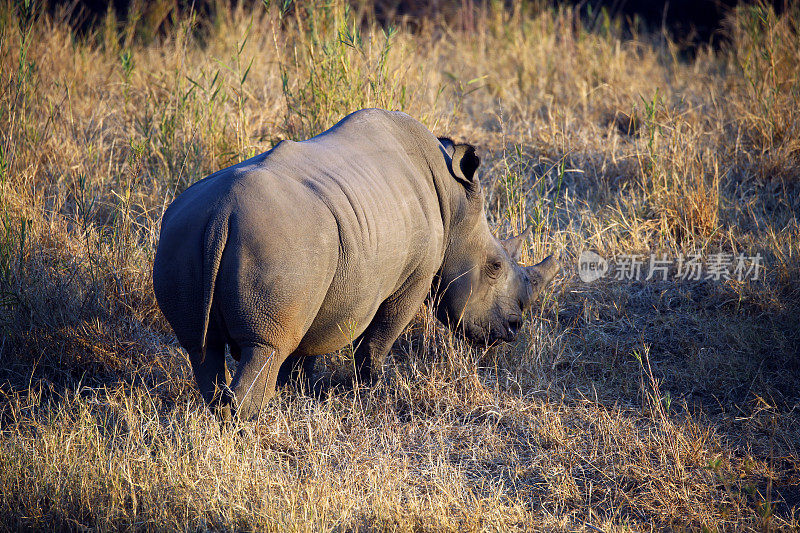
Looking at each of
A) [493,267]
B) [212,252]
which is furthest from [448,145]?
[212,252]

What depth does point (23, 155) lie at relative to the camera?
584cm

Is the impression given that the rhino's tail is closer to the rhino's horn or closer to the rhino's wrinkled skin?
the rhino's wrinkled skin

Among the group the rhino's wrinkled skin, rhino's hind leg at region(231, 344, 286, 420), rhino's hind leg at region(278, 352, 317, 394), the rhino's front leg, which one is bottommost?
rhino's hind leg at region(278, 352, 317, 394)

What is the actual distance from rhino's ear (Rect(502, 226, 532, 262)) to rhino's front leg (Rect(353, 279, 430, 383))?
94 centimetres

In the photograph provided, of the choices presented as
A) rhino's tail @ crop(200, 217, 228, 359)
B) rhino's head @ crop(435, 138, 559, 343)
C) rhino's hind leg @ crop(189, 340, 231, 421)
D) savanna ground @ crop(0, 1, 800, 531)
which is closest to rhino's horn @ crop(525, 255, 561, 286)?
rhino's head @ crop(435, 138, 559, 343)

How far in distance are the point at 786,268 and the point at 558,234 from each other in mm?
1558

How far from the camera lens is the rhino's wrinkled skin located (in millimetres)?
3092

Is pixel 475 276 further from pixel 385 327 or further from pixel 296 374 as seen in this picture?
pixel 296 374

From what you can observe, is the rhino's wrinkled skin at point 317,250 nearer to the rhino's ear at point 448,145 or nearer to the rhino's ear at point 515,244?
the rhino's ear at point 448,145

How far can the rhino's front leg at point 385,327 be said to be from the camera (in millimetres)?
4109

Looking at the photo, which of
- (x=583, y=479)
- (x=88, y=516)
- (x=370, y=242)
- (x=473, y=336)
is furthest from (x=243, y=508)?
(x=473, y=336)

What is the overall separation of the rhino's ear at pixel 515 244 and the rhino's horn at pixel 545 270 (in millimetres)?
147

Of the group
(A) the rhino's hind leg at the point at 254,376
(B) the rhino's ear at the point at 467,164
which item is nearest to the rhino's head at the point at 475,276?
(B) the rhino's ear at the point at 467,164

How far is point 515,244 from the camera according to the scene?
493 centimetres
